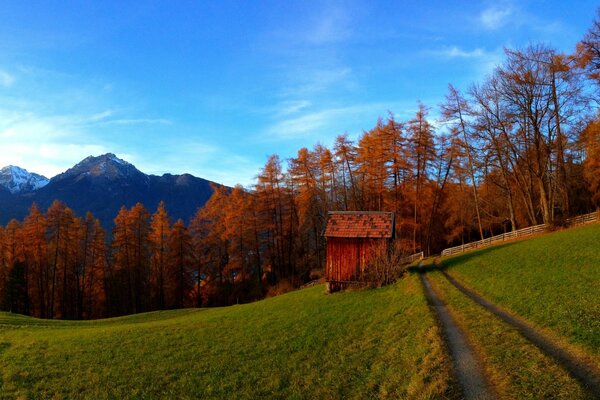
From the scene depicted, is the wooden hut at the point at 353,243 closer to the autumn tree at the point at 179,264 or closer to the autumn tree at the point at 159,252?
the autumn tree at the point at 179,264

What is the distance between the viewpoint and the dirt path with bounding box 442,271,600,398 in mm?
7188

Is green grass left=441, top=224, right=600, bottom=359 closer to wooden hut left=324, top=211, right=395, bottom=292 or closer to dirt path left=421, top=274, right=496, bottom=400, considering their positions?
dirt path left=421, top=274, right=496, bottom=400

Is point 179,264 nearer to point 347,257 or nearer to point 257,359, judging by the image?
point 347,257

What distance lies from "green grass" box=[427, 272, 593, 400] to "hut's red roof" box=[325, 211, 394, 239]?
1372 cm

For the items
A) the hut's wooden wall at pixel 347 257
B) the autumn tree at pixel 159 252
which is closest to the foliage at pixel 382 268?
the hut's wooden wall at pixel 347 257

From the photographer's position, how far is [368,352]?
11.7 metres

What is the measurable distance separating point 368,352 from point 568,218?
3288 centimetres

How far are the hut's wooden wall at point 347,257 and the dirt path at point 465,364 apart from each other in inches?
493

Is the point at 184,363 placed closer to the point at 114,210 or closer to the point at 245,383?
the point at 245,383

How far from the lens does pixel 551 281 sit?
51.2 feet

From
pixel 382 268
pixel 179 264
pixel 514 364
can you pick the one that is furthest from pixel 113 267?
pixel 514 364

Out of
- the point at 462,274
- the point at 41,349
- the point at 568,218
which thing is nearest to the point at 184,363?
the point at 41,349

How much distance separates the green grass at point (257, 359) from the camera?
9.44m

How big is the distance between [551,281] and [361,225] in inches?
537
